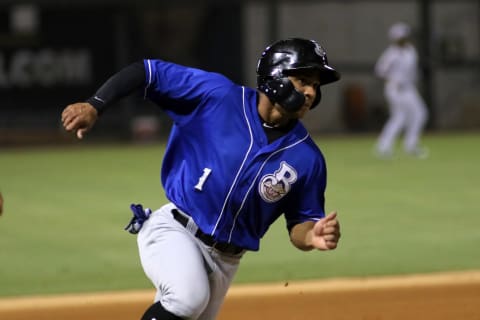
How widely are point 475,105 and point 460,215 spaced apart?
46.4ft

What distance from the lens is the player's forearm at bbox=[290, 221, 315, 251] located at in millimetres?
5117

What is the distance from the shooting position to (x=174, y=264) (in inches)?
192

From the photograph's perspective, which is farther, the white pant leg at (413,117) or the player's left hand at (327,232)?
the white pant leg at (413,117)

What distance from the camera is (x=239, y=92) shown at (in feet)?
17.3

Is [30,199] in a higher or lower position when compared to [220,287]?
lower

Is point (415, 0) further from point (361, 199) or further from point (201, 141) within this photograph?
point (201, 141)

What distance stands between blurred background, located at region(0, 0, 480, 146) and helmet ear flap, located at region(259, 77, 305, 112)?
16950 mm

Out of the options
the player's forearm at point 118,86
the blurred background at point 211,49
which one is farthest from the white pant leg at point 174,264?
the blurred background at point 211,49

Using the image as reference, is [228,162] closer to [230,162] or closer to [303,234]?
[230,162]

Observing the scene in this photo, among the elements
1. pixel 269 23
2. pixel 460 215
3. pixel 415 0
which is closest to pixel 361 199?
pixel 460 215

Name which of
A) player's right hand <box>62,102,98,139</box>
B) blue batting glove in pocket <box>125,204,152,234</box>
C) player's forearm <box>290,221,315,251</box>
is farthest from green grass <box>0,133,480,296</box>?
player's right hand <box>62,102,98,139</box>

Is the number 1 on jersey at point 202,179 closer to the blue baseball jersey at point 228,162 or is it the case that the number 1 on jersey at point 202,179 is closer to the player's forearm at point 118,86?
the blue baseball jersey at point 228,162

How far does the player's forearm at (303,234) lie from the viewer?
201 inches

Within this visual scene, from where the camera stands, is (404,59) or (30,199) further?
(404,59)
